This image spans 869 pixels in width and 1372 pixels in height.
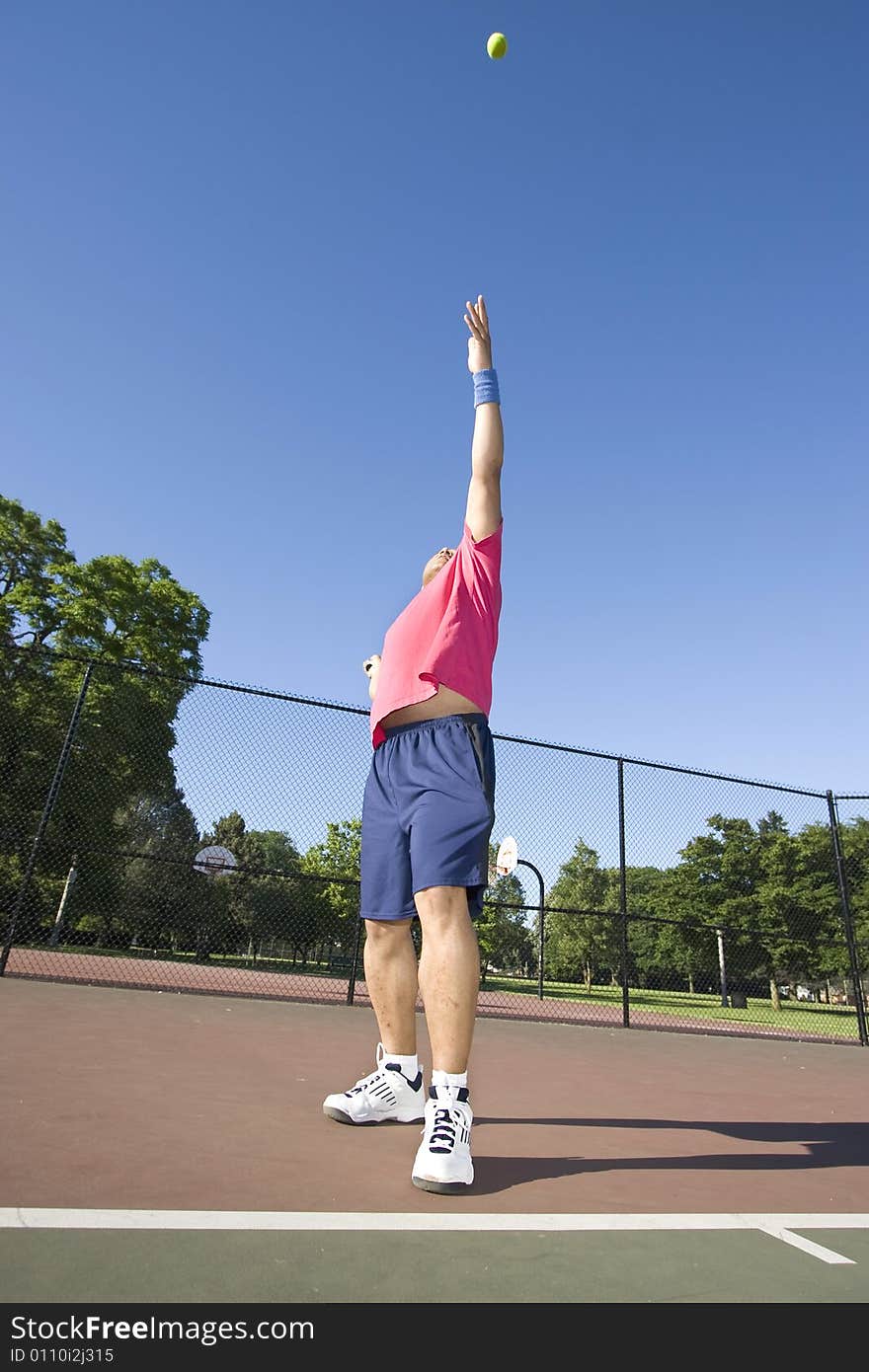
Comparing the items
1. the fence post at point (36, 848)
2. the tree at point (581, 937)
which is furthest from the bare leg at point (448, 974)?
the tree at point (581, 937)

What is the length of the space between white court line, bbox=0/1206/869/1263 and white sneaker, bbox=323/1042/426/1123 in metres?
0.93

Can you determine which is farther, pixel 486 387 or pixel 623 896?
pixel 623 896

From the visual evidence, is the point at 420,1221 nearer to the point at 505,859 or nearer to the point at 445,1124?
the point at 445,1124

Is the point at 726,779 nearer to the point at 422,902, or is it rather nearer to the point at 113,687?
the point at 422,902

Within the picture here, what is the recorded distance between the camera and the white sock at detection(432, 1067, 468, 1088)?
213 cm

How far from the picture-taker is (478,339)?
118 inches

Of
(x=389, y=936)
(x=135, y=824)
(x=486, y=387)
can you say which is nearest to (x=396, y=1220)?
(x=389, y=936)

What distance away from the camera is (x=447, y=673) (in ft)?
8.48

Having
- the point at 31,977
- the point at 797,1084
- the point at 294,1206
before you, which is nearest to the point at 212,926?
the point at 31,977

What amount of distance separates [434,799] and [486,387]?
150cm

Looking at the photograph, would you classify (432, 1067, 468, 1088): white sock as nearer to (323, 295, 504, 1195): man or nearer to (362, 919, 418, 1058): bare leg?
(323, 295, 504, 1195): man

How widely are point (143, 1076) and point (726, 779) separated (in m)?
7.82

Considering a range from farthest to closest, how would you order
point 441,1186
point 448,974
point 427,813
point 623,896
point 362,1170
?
point 623,896
point 427,813
point 448,974
point 362,1170
point 441,1186
